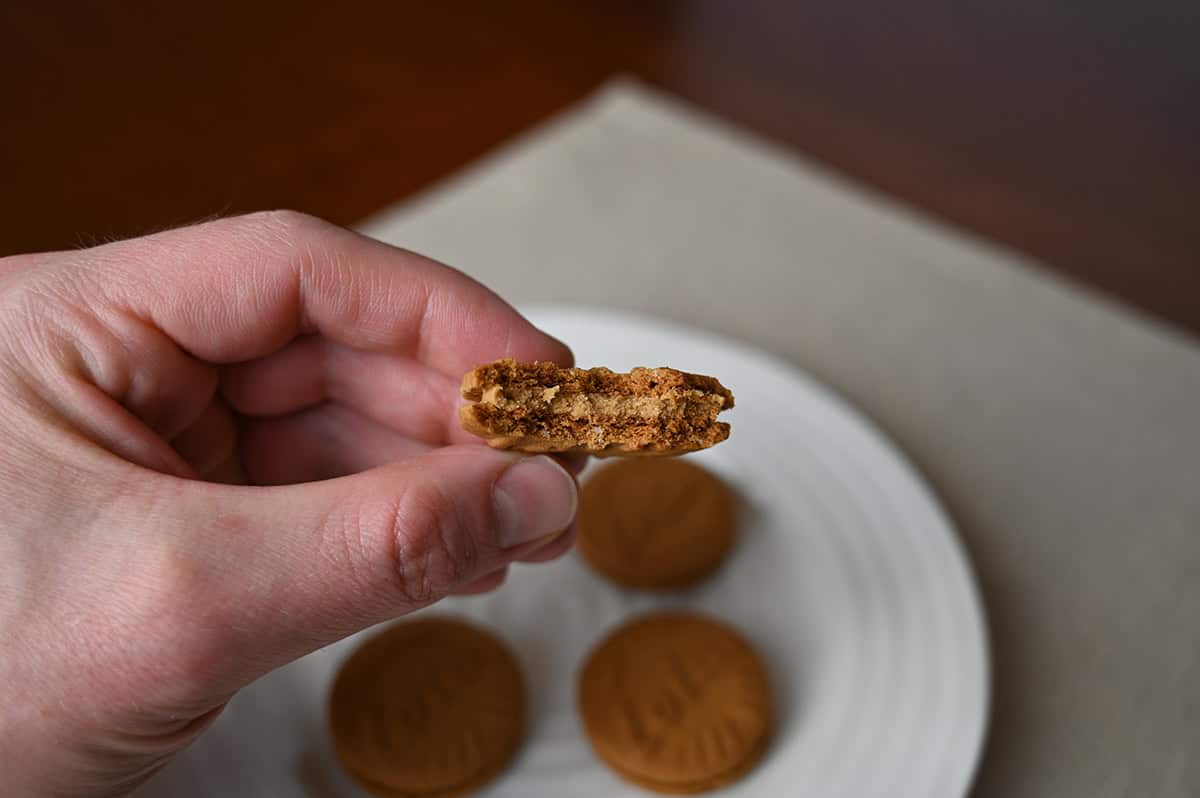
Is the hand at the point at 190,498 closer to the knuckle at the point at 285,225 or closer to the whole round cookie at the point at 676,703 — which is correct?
the knuckle at the point at 285,225

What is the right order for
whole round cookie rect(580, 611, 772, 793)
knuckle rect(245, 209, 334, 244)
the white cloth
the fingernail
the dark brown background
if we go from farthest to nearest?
the dark brown background → the white cloth → whole round cookie rect(580, 611, 772, 793) → knuckle rect(245, 209, 334, 244) → the fingernail

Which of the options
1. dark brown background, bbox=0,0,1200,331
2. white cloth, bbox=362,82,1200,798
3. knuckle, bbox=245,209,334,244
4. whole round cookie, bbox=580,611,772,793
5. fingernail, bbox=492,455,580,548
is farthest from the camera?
dark brown background, bbox=0,0,1200,331

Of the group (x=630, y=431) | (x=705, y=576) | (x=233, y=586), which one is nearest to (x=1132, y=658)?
(x=705, y=576)

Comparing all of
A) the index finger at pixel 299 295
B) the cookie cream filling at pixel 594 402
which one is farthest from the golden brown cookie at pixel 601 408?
the index finger at pixel 299 295

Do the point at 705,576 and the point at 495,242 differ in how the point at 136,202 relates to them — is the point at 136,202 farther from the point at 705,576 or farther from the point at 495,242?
the point at 705,576

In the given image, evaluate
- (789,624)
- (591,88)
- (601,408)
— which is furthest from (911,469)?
(591,88)

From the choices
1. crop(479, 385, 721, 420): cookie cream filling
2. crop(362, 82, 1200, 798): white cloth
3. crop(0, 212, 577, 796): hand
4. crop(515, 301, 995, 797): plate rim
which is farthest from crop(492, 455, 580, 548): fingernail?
crop(362, 82, 1200, 798): white cloth

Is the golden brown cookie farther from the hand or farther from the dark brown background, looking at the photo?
the dark brown background
